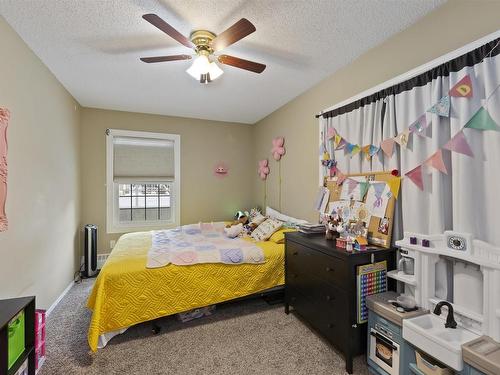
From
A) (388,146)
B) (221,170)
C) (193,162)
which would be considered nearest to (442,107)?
(388,146)

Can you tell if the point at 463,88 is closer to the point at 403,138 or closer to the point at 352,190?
the point at 403,138

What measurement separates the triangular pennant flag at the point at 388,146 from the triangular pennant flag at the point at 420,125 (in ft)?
0.60

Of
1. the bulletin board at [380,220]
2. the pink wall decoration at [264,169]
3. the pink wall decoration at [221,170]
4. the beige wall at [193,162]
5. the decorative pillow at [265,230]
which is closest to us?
the bulletin board at [380,220]

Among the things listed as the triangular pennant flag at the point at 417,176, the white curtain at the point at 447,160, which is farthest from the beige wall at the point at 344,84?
the triangular pennant flag at the point at 417,176

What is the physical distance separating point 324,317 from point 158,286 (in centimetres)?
145

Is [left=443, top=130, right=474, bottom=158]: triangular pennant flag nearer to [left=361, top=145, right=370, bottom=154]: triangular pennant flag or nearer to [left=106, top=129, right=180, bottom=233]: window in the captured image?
[left=361, top=145, right=370, bottom=154]: triangular pennant flag

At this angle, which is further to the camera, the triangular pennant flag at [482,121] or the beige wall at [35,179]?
the beige wall at [35,179]

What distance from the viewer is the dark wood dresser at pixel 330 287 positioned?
175cm

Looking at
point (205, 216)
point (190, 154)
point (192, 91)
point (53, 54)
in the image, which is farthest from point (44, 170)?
point (205, 216)

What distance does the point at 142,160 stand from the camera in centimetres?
413

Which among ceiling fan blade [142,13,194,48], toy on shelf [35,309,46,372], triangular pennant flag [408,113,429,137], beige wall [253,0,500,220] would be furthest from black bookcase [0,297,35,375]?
triangular pennant flag [408,113,429,137]

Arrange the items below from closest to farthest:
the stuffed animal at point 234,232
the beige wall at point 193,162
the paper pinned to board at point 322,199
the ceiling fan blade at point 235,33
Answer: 1. the ceiling fan blade at point 235,33
2. the paper pinned to board at point 322,199
3. the stuffed animal at point 234,232
4. the beige wall at point 193,162

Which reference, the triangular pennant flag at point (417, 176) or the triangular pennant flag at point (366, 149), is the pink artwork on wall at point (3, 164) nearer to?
the triangular pennant flag at point (366, 149)

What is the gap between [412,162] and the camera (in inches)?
70.4
